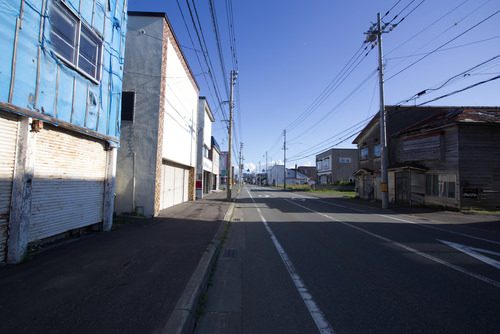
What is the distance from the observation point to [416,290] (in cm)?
386

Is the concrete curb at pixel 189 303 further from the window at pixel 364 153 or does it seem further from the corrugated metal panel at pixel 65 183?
the window at pixel 364 153

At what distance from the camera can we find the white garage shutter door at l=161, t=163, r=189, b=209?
13.0 meters

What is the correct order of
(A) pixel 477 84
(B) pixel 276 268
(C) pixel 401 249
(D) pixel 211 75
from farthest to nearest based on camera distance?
(D) pixel 211 75, (A) pixel 477 84, (C) pixel 401 249, (B) pixel 276 268

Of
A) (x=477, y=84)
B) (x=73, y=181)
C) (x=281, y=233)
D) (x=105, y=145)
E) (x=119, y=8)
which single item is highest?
(x=119, y=8)

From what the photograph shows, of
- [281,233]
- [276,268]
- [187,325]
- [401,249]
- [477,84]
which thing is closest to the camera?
[187,325]

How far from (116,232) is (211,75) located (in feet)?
22.8

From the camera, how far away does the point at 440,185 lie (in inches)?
659

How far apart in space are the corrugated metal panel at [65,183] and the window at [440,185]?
751 inches

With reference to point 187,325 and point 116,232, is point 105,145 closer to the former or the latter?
point 116,232

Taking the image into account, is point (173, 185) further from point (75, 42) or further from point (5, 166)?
point (5, 166)

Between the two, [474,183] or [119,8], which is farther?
[474,183]

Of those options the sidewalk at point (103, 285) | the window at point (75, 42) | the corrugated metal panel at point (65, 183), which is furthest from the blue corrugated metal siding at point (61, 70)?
the sidewalk at point (103, 285)

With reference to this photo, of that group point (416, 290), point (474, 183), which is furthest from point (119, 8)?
point (474, 183)

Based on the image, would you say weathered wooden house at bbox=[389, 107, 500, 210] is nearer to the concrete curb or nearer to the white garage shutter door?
the white garage shutter door
